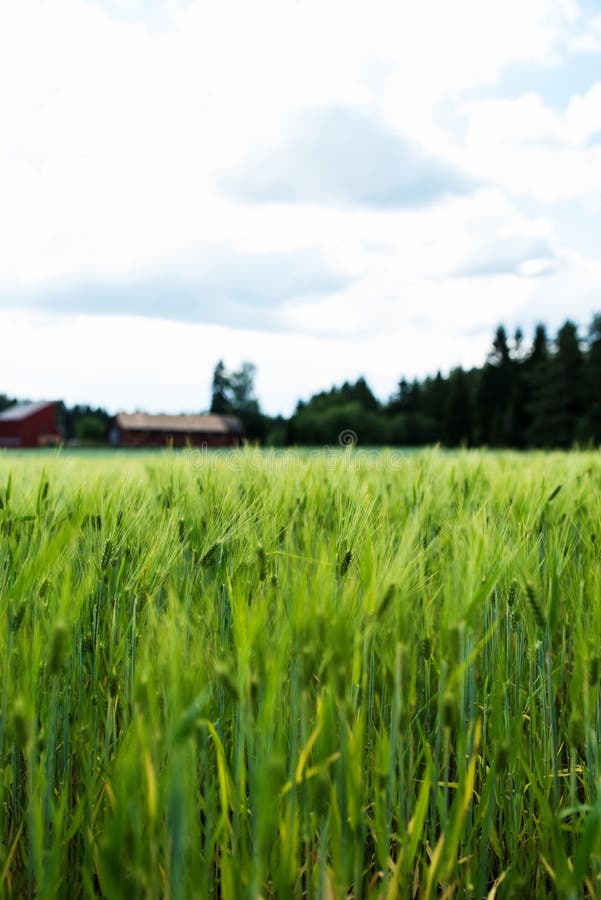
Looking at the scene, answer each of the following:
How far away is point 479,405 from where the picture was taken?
44719 mm

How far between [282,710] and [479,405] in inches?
1774

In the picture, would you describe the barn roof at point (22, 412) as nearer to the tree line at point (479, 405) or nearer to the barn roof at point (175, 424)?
the barn roof at point (175, 424)

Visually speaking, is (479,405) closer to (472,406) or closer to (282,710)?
(472,406)

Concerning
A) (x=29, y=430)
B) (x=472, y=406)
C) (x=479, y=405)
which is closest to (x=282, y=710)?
(x=479, y=405)

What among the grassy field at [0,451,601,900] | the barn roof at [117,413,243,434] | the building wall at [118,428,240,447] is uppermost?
the barn roof at [117,413,243,434]

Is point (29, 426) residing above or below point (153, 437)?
above

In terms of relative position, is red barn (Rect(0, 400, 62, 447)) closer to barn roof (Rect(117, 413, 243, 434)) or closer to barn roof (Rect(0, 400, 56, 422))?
barn roof (Rect(0, 400, 56, 422))

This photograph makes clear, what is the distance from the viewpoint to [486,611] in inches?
53.3

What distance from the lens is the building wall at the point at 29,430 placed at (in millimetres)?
50656

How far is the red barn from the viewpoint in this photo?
50.7 metres

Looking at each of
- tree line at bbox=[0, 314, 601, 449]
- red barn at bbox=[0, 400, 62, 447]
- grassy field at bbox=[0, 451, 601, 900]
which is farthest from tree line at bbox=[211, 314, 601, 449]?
grassy field at bbox=[0, 451, 601, 900]

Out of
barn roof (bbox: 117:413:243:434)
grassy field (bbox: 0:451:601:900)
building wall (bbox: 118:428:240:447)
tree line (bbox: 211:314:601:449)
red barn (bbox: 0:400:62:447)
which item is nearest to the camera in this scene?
grassy field (bbox: 0:451:601:900)

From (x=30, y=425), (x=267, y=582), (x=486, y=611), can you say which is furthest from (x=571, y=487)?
(x=30, y=425)

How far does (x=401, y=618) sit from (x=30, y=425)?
54.0 meters
